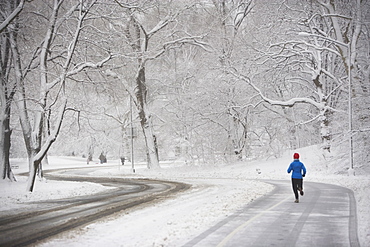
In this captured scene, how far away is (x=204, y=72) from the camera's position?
38.2 metres

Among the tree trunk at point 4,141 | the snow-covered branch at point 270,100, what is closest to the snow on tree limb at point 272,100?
the snow-covered branch at point 270,100

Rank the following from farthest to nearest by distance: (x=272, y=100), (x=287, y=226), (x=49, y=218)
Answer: (x=272, y=100)
(x=49, y=218)
(x=287, y=226)

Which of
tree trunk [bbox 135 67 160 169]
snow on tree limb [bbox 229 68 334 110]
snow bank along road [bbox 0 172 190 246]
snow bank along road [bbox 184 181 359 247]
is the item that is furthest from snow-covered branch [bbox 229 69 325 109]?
snow bank along road [bbox 0 172 190 246]

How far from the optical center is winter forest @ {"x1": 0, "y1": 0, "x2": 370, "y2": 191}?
21.0 meters

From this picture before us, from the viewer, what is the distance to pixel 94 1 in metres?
19.0

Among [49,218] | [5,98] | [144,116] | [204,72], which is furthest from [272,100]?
[49,218]

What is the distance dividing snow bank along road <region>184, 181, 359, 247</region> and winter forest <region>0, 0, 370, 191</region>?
1117 cm

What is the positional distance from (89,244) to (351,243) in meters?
4.83

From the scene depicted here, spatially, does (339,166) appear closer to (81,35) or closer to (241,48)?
(241,48)

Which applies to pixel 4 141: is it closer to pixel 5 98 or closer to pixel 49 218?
pixel 5 98

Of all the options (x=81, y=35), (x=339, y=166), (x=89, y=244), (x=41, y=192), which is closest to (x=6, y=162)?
(x=41, y=192)

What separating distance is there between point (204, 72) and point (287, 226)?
29730 millimetres

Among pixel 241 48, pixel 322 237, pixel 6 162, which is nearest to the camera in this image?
pixel 322 237

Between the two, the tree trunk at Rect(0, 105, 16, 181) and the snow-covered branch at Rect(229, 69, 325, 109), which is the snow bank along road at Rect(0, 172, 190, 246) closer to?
the tree trunk at Rect(0, 105, 16, 181)
